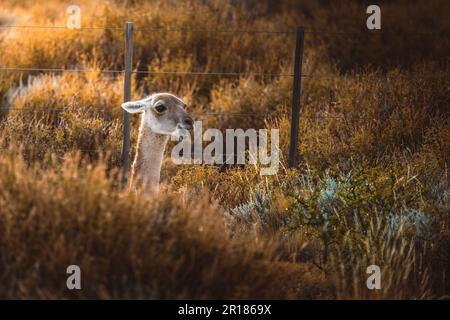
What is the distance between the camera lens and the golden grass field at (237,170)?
15.7 ft

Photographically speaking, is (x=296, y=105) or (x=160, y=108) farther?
(x=296, y=105)

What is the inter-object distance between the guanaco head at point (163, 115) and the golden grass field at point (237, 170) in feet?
2.11

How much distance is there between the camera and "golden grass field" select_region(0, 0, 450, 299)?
4.80 meters

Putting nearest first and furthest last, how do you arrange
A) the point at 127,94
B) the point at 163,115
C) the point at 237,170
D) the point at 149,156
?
the point at 149,156
the point at 163,115
the point at 237,170
the point at 127,94

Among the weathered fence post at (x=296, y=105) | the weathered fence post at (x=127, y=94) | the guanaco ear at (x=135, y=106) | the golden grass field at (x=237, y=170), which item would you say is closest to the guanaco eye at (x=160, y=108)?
the guanaco ear at (x=135, y=106)

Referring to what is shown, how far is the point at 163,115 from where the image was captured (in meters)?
7.49

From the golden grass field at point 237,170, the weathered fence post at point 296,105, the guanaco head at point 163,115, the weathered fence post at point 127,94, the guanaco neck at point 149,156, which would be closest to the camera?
the golden grass field at point 237,170

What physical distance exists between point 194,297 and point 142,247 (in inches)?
18.1

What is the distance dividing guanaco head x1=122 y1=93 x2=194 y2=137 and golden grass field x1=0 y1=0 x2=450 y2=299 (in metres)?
0.64

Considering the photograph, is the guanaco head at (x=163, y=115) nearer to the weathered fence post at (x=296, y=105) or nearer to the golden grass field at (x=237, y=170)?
the golden grass field at (x=237, y=170)

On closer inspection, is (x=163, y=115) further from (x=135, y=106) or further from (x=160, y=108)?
(x=135, y=106)

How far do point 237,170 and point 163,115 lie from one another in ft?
5.68

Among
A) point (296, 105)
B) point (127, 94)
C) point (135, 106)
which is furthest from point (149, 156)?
point (296, 105)

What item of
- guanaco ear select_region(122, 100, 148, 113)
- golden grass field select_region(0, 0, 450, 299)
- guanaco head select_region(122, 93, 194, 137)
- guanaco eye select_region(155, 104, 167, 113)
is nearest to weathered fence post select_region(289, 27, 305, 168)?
golden grass field select_region(0, 0, 450, 299)
